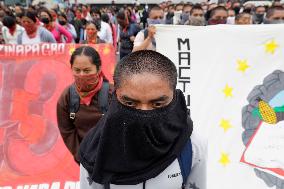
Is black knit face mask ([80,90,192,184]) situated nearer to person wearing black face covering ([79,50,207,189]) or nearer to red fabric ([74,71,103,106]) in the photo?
person wearing black face covering ([79,50,207,189])

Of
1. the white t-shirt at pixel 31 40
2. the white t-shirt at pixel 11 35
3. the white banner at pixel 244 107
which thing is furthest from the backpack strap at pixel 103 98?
the white t-shirt at pixel 11 35

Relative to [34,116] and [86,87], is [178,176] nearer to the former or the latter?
[86,87]

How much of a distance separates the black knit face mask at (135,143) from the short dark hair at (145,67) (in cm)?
9

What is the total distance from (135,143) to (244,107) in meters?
1.94

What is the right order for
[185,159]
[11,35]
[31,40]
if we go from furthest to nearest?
[11,35] < [31,40] < [185,159]

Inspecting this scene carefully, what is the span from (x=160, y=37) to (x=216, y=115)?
3.37 feet

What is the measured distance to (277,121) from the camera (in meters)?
3.08

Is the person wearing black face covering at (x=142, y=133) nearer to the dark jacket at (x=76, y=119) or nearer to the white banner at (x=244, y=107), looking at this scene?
the dark jacket at (x=76, y=119)

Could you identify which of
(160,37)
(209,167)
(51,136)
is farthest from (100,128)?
(51,136)

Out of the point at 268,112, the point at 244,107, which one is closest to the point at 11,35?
the point at 244,107

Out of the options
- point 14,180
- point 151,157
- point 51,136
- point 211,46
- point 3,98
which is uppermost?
point 211,46

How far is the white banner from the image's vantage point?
3.02 metres

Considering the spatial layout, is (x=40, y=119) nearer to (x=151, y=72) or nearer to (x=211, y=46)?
(x=211, y=46)

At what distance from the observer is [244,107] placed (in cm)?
316
